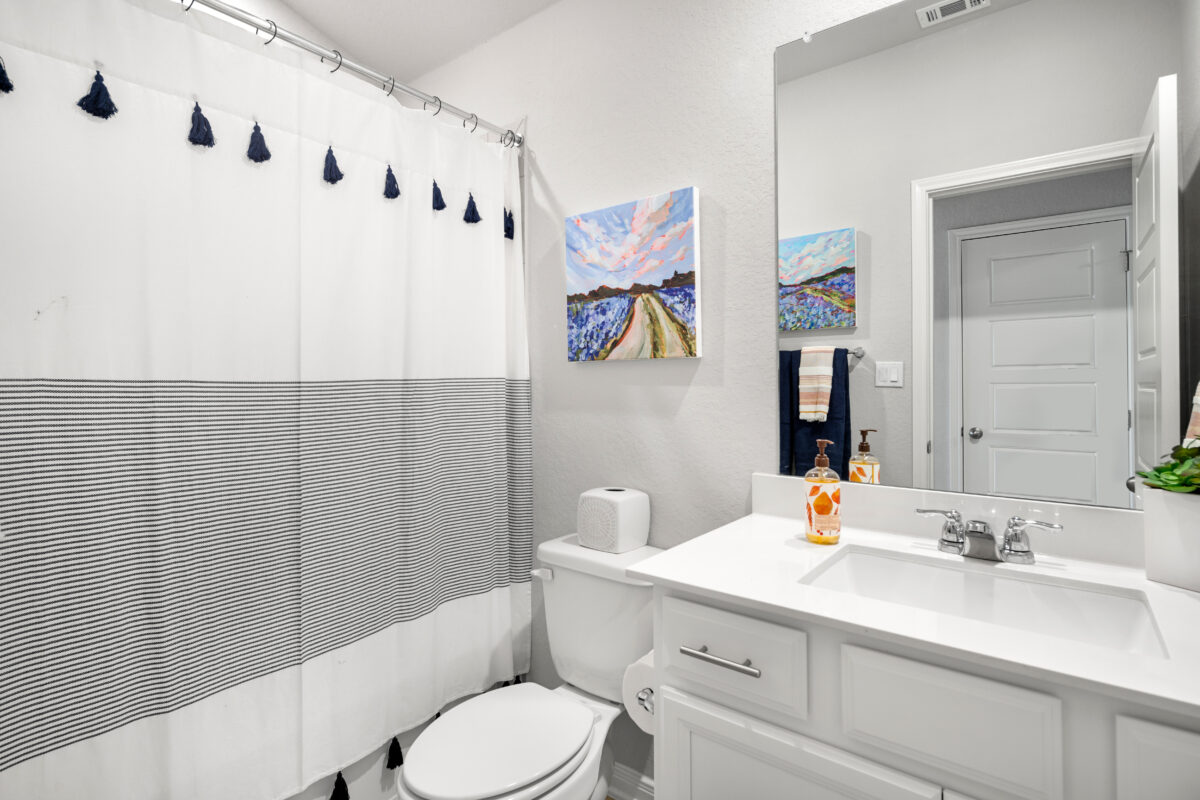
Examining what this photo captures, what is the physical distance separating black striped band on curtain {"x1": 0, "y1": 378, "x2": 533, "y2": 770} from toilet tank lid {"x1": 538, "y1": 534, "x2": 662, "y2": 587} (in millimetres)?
269

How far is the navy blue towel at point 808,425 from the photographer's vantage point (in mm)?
1418

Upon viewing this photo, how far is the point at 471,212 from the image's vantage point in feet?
5.90

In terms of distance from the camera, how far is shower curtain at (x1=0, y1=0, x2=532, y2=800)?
3.55ft

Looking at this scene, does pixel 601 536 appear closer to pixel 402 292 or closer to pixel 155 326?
pixel 402 292

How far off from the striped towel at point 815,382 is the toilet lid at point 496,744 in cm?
90

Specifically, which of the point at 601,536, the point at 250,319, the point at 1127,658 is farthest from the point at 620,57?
the point at 1127,658

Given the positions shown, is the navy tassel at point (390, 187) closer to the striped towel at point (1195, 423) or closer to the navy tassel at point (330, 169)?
the navy tassel at point (330, 169)

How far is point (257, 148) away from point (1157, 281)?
1.78 m

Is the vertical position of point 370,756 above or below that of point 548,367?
below

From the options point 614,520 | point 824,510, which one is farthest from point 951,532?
point 614,520

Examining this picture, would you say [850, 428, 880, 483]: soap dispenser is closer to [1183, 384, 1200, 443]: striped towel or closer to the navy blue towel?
the navy blue towel

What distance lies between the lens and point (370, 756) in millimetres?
1625

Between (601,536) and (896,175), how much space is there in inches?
44.6

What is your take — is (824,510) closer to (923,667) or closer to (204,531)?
(923,667)
